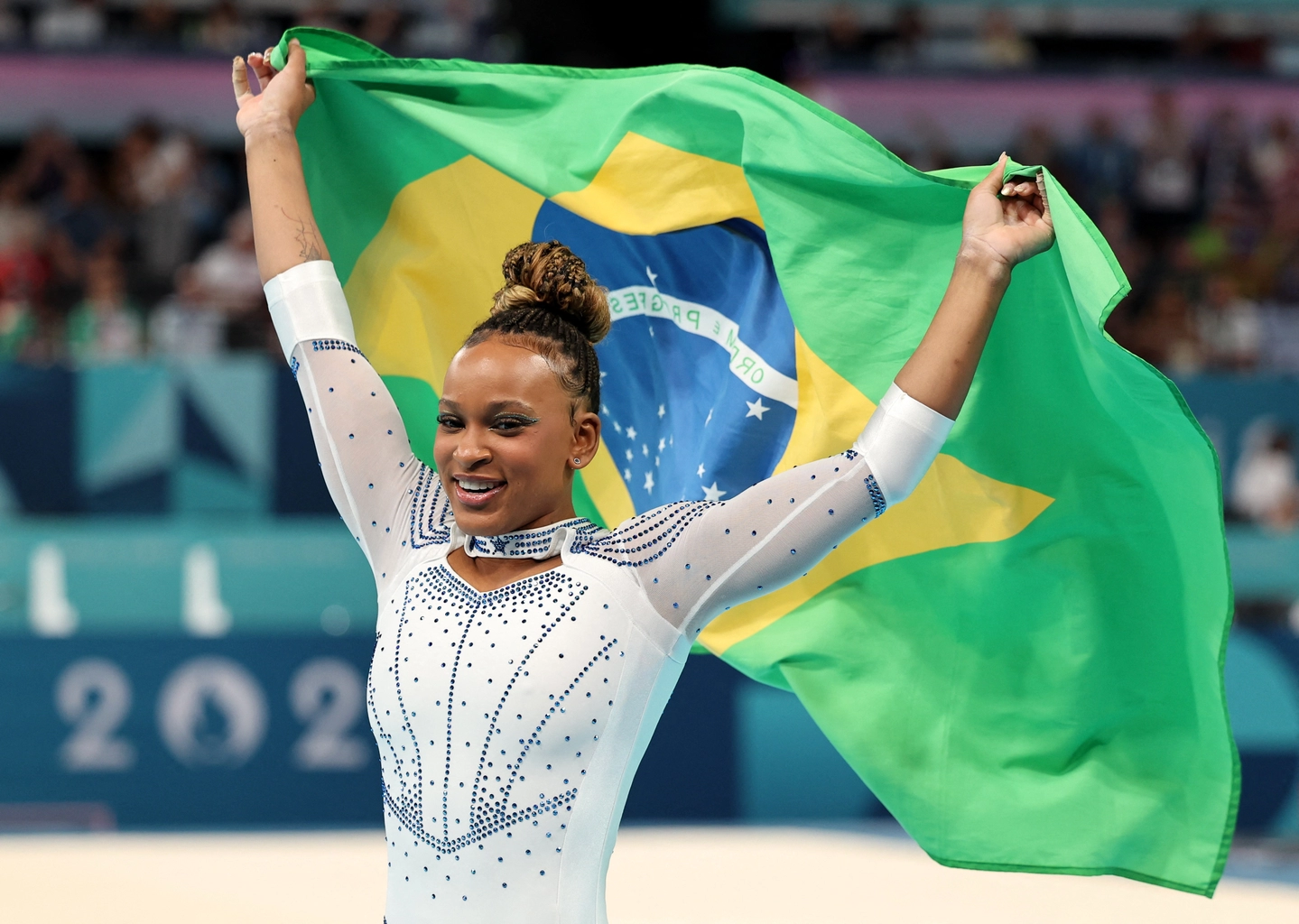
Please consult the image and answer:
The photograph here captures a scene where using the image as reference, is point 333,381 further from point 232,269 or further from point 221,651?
point 232,269

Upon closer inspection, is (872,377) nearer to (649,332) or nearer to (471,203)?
(649,332)

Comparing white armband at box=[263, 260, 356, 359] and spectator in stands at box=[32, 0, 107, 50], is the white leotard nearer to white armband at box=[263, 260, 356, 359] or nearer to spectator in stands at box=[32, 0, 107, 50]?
white armband at box=[263, 260, 356, 359]

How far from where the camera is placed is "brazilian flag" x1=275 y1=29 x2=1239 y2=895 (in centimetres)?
250

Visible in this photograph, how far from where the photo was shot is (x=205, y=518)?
714 centimetres

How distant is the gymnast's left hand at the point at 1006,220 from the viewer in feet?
7.23

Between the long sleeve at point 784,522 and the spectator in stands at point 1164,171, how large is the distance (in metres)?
9.50

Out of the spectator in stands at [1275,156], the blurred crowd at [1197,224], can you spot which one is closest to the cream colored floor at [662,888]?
the blurred crowd at [1197,224]

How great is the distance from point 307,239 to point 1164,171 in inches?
382

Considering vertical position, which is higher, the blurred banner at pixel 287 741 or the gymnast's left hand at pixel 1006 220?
the gymnast's left hand at pixel 1006 220

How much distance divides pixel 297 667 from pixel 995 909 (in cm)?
334

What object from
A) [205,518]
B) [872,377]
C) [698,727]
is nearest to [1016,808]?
[872,377]

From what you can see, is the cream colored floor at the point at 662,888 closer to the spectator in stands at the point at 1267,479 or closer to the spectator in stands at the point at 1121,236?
the spectator in stands at the point at 1267,479

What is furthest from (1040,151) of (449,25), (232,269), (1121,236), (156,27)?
(156,27)

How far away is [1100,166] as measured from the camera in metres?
10.8
